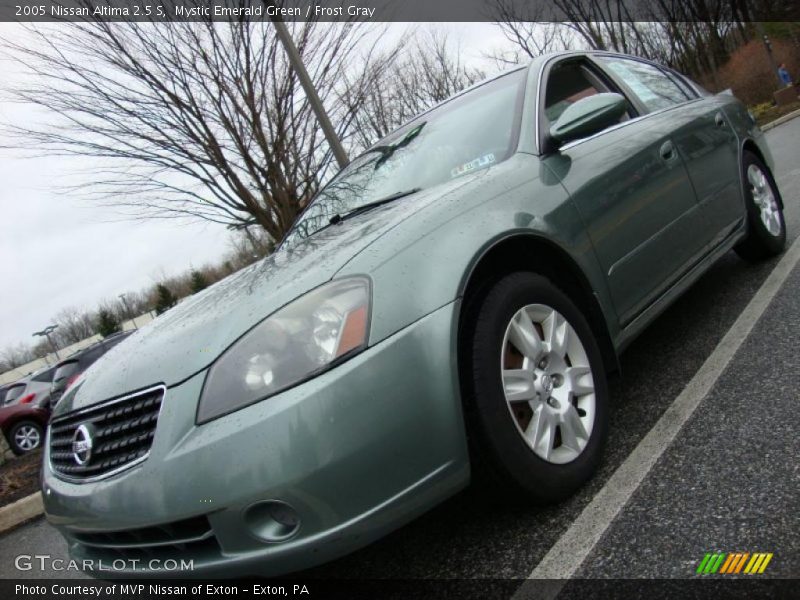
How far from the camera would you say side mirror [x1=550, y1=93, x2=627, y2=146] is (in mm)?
2357

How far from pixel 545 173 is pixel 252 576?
171 cm

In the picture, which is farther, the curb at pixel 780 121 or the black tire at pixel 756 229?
the curb at pixel 780 121

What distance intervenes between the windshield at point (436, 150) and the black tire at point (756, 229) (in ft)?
5.78

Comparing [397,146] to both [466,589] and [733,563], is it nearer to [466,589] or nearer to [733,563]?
[466,589]

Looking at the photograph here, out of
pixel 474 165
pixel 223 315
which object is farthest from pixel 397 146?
pixel 223 315

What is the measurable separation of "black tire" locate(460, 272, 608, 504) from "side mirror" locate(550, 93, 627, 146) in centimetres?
69

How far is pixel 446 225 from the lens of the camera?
192 cm

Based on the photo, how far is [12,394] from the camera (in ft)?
36.0

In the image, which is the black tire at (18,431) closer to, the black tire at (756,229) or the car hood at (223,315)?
the car hood at (223,315)

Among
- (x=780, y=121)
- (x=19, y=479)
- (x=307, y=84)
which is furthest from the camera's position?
(x=780, y=121)

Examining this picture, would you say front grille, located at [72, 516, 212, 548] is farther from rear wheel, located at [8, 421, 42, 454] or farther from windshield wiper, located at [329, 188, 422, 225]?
rear wheel, located at [8, 421, 42, 454]

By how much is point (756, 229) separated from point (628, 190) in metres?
1.60

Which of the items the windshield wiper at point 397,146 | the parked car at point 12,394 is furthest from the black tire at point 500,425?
the parked car at point 12,394

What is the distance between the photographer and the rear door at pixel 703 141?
123 inches
